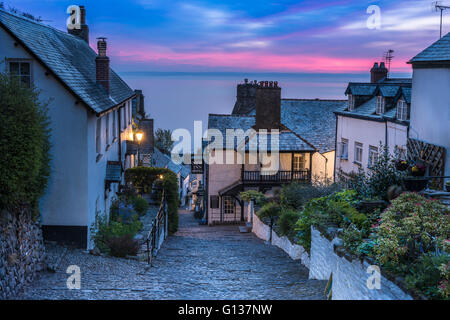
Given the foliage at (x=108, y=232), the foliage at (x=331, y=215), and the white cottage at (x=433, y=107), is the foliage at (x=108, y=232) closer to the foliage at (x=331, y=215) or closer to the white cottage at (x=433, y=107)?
the foliage at (x=331, y=215)

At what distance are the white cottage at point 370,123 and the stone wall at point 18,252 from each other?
14.1 meters

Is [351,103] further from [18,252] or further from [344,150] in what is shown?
[18,252]

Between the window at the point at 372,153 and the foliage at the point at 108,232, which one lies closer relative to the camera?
the foliage at the point at 108,232

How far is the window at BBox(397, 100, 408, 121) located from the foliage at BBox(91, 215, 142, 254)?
1290 cm

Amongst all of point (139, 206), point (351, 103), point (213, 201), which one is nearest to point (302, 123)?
point (351, 103)

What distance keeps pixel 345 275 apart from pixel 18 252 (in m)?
7.15

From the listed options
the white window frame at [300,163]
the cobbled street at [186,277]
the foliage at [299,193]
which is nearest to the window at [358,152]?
the white window frame at [300,163]

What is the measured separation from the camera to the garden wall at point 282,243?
1455cm

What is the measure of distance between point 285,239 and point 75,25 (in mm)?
20047

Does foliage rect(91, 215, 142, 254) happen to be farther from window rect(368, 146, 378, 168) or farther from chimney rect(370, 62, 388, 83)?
chimney rect(370, 62, 388, 83)

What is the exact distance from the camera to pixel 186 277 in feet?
41.5

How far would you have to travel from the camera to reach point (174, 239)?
21953 mm

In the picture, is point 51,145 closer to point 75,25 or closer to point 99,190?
point 99,190
